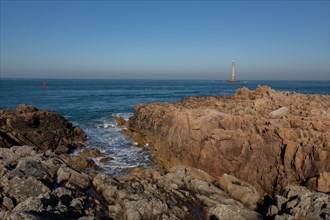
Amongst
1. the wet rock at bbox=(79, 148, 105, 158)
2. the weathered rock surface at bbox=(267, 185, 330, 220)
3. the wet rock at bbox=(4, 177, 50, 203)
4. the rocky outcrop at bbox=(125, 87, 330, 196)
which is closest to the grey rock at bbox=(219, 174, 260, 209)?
the weathered rock surface at bbox=(267, 185, 330, 220)

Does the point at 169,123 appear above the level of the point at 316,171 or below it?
above

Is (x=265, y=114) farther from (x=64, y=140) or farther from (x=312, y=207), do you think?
(x=64, y=140)

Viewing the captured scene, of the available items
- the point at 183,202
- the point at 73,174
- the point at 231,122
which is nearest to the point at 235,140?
the point at 231,122

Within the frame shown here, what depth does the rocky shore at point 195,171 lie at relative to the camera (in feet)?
42.6

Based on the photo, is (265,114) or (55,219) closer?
(55,219)

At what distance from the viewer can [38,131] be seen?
28734 mm

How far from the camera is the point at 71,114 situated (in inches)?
1922

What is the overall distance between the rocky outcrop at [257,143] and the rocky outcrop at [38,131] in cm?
896

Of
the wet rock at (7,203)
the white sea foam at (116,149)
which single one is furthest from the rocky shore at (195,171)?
the white sea foam at (116,149)

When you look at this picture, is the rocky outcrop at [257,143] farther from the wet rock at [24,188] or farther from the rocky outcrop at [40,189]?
the wet rock at [24,188]

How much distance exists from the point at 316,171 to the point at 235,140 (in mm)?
5176

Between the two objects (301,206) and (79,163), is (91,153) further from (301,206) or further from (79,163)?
(301,206)

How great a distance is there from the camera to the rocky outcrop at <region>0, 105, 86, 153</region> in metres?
26.5

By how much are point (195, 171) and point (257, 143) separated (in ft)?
16.0
